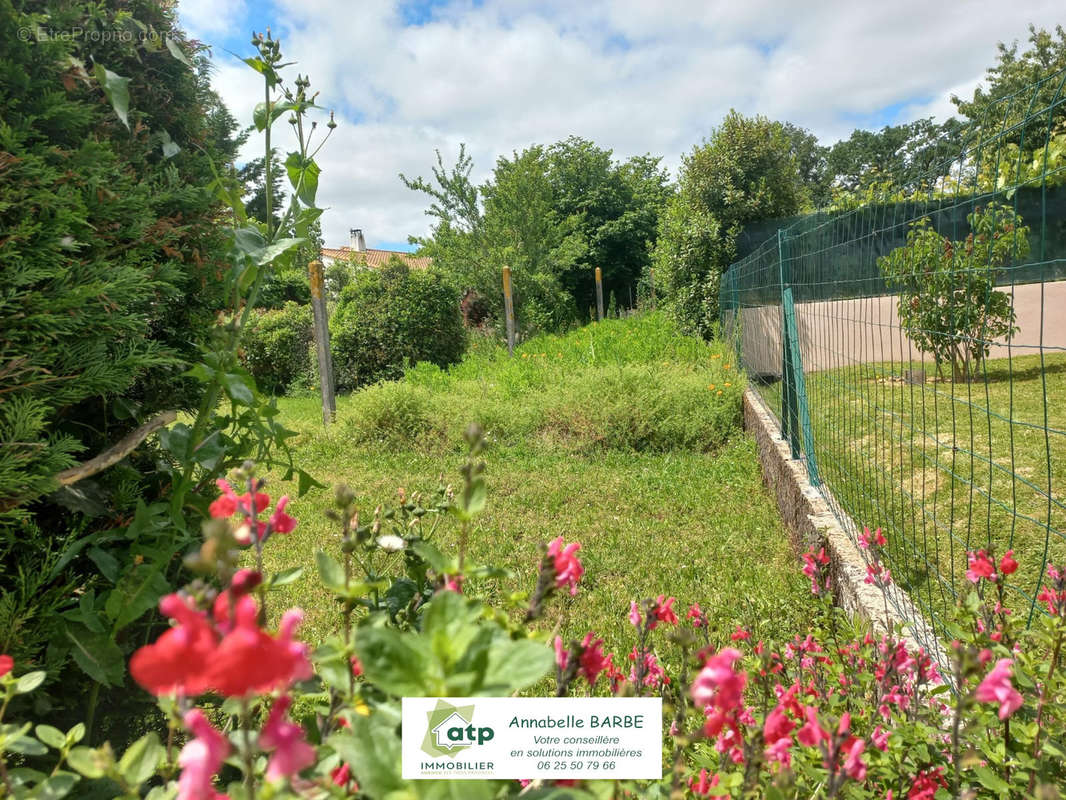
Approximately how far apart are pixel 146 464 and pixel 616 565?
89.1 inches

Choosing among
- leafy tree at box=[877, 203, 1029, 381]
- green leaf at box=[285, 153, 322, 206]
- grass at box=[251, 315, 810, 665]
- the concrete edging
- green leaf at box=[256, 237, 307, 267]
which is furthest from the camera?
grass at box=[251, 315, 810, 665]

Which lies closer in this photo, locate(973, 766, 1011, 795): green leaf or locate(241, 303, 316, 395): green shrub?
locate(973, 766, 1011, 795): green leaf

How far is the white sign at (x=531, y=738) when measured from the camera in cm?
60

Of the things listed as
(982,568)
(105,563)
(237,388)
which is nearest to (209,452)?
(237,388)

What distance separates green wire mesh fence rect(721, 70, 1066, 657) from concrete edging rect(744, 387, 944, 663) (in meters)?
0.07

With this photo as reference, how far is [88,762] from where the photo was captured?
0.58 m

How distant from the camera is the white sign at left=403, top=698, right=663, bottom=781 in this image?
23.4 inches

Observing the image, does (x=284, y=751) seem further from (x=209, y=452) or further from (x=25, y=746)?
(x=209, y=452)

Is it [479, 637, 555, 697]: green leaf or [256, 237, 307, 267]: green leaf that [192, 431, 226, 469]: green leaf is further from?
[479, 637, 555, 697]: green leaf

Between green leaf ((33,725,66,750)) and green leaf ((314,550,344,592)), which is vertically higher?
green leaf ((314,550,344,592))

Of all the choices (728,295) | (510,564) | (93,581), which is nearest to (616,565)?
(510,564)

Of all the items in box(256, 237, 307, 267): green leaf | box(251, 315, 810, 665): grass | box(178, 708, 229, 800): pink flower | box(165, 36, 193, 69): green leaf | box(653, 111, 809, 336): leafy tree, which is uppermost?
box(653, 111, 809, 336): leafy tree

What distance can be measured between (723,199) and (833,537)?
28.1 ft

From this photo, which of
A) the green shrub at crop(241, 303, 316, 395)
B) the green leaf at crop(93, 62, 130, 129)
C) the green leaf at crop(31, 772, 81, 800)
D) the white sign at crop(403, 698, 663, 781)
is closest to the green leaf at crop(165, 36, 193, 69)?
the green leaf at crop(93, 62, 130, 129)
